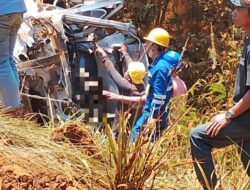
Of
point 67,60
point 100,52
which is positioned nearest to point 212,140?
point 67,60

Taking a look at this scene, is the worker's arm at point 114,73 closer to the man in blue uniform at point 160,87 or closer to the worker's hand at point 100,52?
the worker's hand at point 100,52

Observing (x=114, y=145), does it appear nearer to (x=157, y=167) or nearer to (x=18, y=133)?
(x=157, y=167)

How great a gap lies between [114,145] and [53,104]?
321cm

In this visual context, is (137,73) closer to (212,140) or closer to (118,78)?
(118,78)

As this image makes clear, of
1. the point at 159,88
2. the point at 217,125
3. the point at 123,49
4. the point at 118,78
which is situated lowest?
the point at 118,78

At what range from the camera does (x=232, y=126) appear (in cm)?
389

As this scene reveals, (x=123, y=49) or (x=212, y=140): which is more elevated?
(x=212, y=140)

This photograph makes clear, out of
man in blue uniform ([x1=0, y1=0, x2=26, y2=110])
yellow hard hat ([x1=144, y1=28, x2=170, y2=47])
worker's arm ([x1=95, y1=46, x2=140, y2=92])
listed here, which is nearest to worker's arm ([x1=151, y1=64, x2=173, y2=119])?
yellow hard hat ([x1=144, y1=28, x2=170, y2=47])

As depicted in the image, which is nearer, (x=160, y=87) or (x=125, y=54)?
(x=160, y=87)

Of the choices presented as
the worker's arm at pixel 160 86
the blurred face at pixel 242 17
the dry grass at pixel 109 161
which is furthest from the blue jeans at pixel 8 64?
the blurred face at pixel 242 17

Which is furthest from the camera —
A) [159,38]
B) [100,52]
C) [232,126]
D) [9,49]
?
[100,52]

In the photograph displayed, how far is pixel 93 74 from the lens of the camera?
6.93 meters

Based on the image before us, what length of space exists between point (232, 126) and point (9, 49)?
2.32 metres

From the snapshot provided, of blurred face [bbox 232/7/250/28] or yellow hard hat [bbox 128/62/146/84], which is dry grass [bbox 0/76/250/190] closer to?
blurred face [bbox 232/7/250/28]
